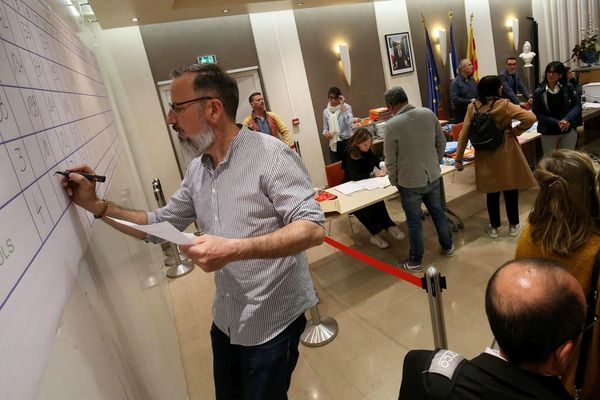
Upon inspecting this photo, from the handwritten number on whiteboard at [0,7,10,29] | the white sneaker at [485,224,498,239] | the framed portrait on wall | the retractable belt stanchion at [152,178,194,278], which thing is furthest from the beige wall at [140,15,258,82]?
the handwritten number on whiteboard at [0,7,10,29]

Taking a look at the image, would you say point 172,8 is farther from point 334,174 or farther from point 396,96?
point 396,96

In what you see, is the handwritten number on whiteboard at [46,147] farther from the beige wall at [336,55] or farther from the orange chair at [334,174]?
the beige wall at [336,55]

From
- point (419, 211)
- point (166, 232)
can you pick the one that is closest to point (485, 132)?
point (419, 211)

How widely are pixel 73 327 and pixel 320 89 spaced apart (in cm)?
666

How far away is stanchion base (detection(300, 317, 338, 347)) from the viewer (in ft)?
9.32

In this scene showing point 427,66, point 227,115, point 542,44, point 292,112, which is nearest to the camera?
point 227,115

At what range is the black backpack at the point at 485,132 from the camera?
3389 mm

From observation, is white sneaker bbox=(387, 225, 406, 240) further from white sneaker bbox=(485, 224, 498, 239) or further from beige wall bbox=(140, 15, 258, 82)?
beige wall bbox=(140, 15, 258, 82)

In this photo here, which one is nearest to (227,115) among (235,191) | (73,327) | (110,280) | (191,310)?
(235,191)

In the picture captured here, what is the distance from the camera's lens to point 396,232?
440cm

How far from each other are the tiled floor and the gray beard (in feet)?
5.90

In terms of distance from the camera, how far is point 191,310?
12.0 ft

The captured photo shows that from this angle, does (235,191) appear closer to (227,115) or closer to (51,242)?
(227,115)

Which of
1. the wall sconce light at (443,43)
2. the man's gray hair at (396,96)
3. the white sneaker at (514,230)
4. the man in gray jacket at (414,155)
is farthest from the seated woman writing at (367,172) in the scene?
the wall sconce light at (443,43)
